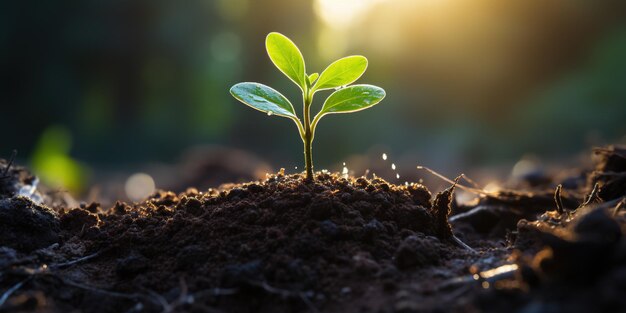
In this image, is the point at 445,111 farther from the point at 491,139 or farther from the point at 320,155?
the point at 320,155

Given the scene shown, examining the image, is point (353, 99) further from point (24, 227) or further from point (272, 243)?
point (24, 227)

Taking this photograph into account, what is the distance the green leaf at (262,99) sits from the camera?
1861 mm

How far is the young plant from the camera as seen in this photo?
188 cm

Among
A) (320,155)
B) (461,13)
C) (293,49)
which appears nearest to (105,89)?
(320,155)

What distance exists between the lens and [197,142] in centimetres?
1343

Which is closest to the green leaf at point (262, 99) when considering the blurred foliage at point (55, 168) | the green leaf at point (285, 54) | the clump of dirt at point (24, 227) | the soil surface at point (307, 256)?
the green leaf at point (285, 54)

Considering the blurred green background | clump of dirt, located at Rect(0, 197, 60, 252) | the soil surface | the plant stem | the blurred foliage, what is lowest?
the soil surface

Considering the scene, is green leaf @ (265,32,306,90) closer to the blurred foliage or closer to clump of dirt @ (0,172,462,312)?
clump of dirt @ (0,172,462,312)

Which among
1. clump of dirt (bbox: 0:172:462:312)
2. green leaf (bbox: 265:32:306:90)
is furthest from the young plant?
clump of dirt (bbox: 0:172:462:312)

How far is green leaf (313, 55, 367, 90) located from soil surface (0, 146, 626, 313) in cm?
35

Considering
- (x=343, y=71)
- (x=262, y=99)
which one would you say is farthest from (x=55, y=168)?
(x=343, y=71)

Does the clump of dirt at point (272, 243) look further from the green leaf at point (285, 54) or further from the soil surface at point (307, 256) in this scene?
the green leaf at point (285, 54)

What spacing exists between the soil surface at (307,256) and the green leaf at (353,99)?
0.27 m

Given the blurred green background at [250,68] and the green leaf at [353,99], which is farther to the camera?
the blurred green background at [250,68]
